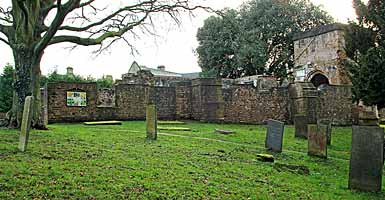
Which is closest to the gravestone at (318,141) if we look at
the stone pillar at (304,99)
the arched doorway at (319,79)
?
the stone pillar at (304,99)

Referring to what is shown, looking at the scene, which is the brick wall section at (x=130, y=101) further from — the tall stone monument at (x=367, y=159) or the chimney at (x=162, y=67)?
the chimney at (x=162, y=67)

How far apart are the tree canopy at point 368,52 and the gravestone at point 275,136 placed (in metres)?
3.33

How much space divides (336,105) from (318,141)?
12.7 m

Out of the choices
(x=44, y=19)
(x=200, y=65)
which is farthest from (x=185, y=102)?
(x=200, y=65)

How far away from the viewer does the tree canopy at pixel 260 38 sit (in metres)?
35.6

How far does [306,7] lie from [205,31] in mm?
9869

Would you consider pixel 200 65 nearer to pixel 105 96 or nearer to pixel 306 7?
pixel 306 7

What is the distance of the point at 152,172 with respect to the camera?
7242 mm

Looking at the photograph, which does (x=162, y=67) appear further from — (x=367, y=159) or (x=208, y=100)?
(x=367, y=159)

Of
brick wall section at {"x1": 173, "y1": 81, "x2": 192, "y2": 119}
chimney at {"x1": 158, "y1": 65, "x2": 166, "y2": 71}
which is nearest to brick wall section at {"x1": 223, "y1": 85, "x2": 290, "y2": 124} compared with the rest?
brick wall section at {"x1": 173, "y1": 81, "x2": 192, "y2": 119}

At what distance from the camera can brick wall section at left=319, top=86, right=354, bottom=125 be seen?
22.6 meters

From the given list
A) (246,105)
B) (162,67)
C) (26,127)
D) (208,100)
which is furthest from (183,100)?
(162,67)

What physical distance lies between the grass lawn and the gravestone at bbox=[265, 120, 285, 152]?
0.35m

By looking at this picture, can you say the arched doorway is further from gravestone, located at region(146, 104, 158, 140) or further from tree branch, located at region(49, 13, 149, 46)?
gravestone, located at region(146, 104, 158, 140)
